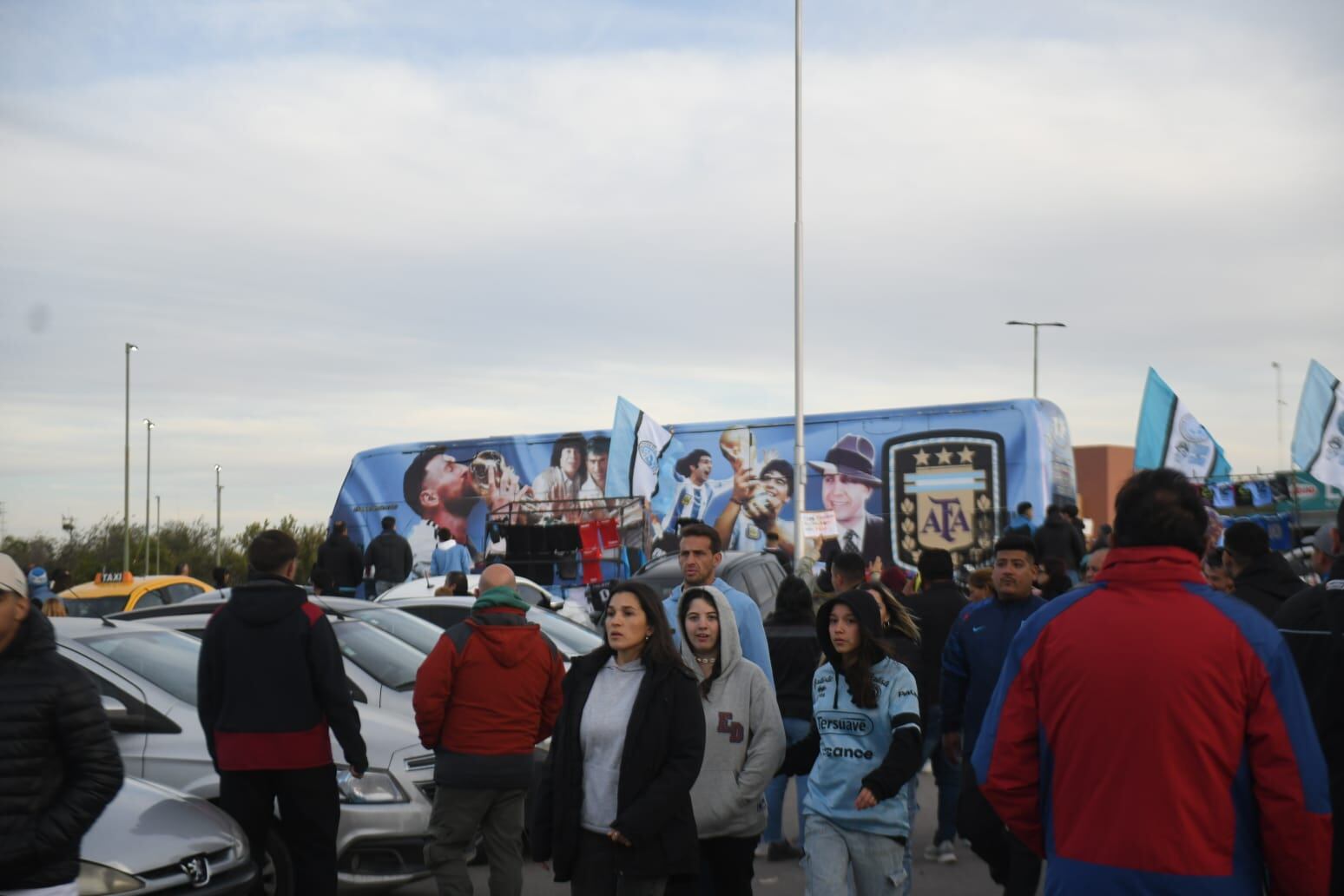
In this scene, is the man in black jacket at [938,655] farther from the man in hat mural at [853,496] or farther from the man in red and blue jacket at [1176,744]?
the man in hat mural at [853,496]

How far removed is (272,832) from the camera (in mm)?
7301

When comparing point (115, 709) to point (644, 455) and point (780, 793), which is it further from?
point (644, 455)

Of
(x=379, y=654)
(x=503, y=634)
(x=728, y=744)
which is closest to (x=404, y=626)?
(x=379, y=654)

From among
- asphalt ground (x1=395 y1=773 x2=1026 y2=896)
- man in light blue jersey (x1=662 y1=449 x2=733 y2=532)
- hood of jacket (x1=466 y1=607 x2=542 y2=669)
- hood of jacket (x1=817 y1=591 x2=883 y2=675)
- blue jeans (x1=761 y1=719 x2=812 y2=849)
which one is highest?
man in light blue jersey (x1=662 y1=449 x2=733 y2=532)

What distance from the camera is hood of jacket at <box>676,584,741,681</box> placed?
585 centimetres

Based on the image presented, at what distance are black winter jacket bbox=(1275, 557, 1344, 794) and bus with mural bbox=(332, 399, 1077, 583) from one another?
15.9 metres

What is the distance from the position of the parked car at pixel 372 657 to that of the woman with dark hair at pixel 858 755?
3.67 metres

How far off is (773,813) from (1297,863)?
20.2 ft

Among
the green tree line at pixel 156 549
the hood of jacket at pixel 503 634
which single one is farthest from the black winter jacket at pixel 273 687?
the green tree line at pixel 156 549

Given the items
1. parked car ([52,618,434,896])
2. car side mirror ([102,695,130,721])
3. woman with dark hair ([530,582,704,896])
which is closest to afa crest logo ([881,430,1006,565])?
parked car ([52,618,434,896])

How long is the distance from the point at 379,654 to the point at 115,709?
261 centimetres

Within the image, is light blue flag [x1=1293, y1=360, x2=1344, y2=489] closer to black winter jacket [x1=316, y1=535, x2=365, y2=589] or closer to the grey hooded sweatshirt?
black winter jacket [x1=316, y1=535, x2=365, y2=589]

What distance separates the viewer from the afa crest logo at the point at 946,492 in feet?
66.7

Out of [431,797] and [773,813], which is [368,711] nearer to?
[431,797]
